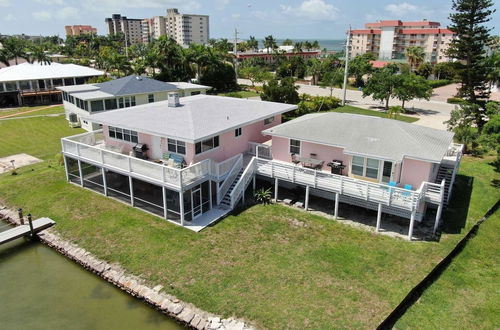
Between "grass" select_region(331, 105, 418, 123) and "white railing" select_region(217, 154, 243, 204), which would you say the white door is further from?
"grass" select_region(331, 105, 418, 123)

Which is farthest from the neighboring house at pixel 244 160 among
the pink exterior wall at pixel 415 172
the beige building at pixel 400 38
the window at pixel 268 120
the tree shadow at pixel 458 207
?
the beige building at pixel 400 38

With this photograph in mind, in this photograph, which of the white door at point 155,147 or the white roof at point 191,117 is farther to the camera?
the white door at point 155,147

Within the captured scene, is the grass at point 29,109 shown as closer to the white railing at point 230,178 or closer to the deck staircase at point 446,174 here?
the white railing at point 230,178

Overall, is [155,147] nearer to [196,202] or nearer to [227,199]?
[196,202]

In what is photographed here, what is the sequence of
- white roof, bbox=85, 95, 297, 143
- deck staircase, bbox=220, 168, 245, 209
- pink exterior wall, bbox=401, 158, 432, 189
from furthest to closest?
deck staircase, bbox=220, 168, 245, 209
white roof, bbox=85, 95, 297, 143
pink exterior wall, bbox=401, 158, 432, 189

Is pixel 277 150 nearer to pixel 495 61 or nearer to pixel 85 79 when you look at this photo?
pixel 495 61

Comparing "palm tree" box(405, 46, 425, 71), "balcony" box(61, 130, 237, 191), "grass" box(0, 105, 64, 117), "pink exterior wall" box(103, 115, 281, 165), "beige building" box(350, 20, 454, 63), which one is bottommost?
"grass" box(0, 105, 64, 117)

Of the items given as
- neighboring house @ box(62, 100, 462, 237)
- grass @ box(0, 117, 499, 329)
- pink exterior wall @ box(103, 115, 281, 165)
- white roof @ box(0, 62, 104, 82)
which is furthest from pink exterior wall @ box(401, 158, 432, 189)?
white roof @ box(0, 62, 104, 82)
